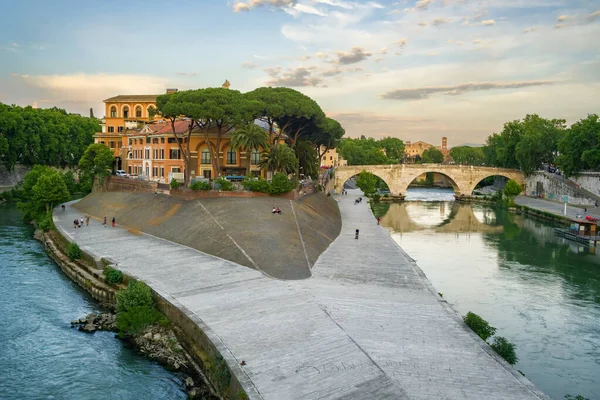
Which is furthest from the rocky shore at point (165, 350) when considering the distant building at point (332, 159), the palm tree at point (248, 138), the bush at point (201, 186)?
the distant building at point (332, 159)

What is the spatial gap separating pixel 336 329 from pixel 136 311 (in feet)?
31.9

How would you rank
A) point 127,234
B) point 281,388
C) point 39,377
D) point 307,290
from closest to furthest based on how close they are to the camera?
point 281,388 < point 39,377 < point 307,290 < point 127,234

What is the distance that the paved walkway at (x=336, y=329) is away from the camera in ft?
53.7

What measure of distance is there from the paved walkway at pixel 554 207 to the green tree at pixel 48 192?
200 ft

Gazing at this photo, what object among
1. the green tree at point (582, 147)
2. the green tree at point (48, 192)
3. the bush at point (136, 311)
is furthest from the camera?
the green tree at point (582, 147)

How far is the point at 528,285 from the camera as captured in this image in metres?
35.6

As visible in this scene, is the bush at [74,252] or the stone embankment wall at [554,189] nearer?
the bush at [74,252]

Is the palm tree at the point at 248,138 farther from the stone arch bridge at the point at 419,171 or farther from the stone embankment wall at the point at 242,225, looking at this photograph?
the stone arch bridge at the point at 419,171

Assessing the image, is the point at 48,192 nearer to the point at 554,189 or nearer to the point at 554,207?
the point at 554,207

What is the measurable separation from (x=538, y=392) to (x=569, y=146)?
71829 mm

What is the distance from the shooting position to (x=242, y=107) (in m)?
55.5

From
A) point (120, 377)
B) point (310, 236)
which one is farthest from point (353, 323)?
point (310, 236)

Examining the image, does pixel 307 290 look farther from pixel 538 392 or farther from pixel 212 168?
pixel 212 168

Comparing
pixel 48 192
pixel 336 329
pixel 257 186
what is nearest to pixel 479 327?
pixel 336 329
